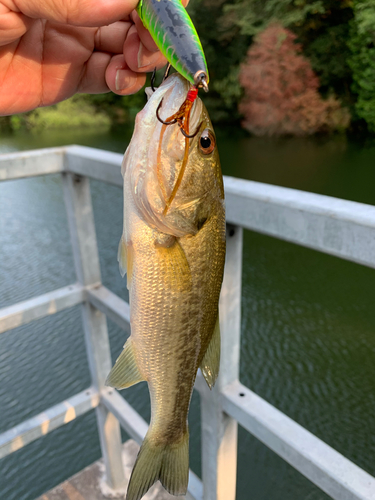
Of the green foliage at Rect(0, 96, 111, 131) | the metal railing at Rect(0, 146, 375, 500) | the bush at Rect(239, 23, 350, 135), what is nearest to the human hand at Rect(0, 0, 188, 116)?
the metal railing at Rect(0, 146, 375, 500)

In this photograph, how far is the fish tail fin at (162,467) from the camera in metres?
0.59

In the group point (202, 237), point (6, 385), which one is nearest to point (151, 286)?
point (202, 237)

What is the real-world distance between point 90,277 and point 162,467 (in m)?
0.77

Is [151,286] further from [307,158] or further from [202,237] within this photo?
[307,158]

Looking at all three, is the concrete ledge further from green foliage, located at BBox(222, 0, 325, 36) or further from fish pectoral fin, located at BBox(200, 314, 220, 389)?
green foliage, located at BBox(222, 0, 325, 36)

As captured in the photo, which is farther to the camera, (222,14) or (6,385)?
(222,14)

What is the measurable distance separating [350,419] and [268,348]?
707mm

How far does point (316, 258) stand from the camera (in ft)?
12.3

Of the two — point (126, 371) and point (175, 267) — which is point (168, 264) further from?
point (126, 371)

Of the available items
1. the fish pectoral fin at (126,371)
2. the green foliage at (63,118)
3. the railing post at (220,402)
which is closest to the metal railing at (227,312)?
the railing post at (220,402)

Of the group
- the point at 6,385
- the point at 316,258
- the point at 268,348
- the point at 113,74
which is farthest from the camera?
the point at 316,258

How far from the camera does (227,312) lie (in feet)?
2.71

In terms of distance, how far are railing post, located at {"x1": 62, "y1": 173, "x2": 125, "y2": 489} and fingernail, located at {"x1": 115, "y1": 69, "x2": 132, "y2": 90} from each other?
0.48 metres

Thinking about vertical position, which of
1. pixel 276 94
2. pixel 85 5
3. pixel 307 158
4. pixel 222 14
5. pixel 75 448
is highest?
pixel 222 14
